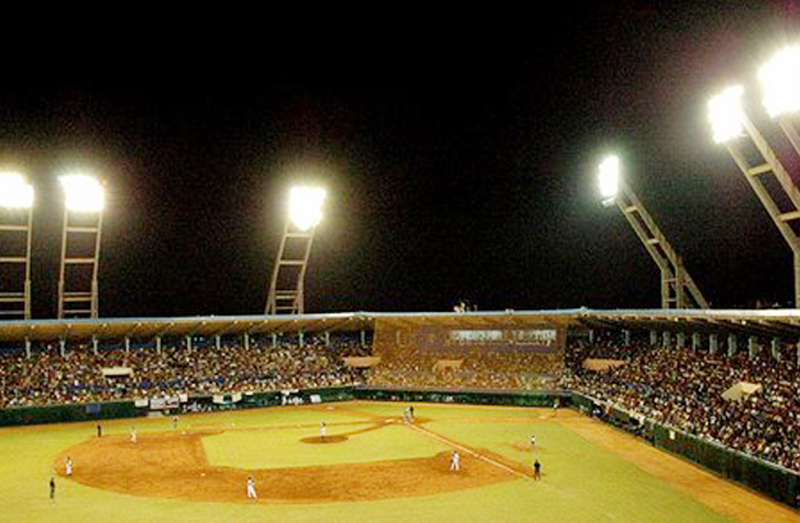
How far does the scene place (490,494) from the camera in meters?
28.5

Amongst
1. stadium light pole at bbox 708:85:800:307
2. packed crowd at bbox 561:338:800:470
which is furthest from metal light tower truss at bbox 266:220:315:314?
stadium light pole at bbox 708:85:800:307

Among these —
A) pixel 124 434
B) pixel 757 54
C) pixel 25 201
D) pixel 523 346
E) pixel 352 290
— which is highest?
pixel 757 54

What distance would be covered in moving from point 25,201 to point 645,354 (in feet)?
138

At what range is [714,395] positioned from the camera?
1463 inches

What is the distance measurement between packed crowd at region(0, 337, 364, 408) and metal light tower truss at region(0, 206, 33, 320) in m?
4.34

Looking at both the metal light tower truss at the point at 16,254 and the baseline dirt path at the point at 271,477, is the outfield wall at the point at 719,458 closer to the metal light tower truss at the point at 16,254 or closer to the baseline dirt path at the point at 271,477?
the baseline dirt path at the point at 271,477

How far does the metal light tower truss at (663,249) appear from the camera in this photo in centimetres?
4759

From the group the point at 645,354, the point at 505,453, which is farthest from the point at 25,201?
the point at 645,354

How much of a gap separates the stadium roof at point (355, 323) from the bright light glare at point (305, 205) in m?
7.53

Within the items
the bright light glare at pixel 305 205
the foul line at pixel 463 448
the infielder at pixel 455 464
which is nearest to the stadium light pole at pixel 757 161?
the foul line at pixel 463 448

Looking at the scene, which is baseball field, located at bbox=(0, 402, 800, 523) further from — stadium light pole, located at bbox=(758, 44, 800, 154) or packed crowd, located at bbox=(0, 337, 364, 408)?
stadium light pole, located at bbox=(758, 44, 800, 154)

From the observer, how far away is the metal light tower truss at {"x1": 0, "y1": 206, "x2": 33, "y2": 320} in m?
49.6

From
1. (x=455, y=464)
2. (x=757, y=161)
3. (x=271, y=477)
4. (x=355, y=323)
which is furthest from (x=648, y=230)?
(x=271, y=477)

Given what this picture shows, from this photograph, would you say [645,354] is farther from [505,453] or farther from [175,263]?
[175,263]
